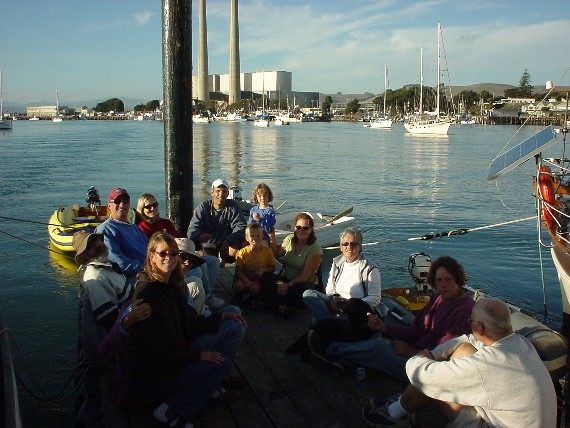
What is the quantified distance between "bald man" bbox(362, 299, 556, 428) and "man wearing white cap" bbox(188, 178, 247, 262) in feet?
13.3

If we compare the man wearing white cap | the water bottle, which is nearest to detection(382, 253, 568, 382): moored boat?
the water bottle

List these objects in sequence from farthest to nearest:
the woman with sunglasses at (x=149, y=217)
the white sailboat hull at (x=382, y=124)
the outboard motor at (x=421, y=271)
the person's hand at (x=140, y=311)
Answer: the white sailboat hull at (x=382, y=124)
the outboard motor at (x=421, y=271)
the woman with sunglasses at (x=149, y=217)
the person's hand at (x=140, y=311)

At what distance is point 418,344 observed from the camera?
13.0ft

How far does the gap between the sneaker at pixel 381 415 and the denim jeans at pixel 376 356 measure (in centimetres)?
50

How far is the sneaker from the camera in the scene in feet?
10.6

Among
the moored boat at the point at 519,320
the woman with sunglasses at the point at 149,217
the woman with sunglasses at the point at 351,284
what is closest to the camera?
the moored boat at the point at 519,320

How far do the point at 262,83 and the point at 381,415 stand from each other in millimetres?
163456

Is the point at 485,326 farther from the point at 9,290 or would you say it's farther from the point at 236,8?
the point at 236,8

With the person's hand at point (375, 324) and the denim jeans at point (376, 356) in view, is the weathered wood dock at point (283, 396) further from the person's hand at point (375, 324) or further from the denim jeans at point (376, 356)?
the person's hand at point (375, 324)

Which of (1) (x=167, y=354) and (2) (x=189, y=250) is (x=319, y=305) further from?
(1) (x=167, y=354)

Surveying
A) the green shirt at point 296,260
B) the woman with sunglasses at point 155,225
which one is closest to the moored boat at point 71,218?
the woman with sunglasses at point 155,225

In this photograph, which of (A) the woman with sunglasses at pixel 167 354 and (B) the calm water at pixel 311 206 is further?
(B) the calm water at pixel 311 206

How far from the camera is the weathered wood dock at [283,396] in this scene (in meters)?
3.41

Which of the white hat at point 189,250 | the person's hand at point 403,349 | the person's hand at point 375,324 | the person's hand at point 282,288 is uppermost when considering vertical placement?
the white hat at point 189,250
